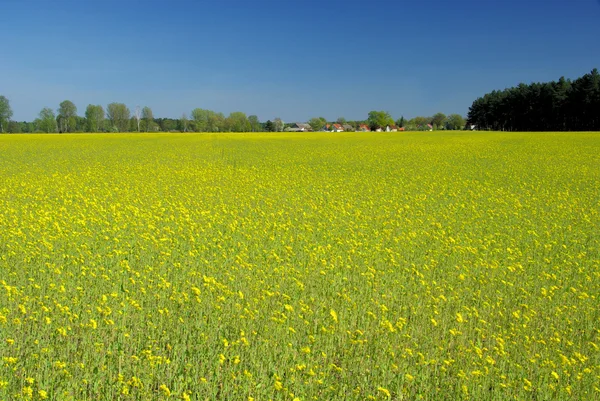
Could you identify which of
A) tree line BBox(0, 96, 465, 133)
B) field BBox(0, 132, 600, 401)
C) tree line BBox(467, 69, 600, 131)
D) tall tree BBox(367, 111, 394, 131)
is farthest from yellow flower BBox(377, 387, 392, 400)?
tall tree BBox(367, 111, 394, 131)

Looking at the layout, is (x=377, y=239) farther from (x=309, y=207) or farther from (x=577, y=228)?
(x=577, y=228)

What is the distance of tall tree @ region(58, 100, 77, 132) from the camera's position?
12306 cm

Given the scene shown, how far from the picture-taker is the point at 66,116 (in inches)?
4865

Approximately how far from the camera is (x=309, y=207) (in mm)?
15688

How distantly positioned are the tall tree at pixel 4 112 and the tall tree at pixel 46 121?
1037 centimetres

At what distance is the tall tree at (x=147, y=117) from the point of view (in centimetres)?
12653

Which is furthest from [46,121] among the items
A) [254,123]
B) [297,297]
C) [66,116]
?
[297,297]

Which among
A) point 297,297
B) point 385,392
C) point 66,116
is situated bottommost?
point 385,392

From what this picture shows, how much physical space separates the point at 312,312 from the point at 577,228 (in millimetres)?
9187

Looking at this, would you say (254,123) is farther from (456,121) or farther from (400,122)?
(456,121)

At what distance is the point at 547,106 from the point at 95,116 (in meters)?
95.8

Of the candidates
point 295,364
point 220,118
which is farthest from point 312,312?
point 220,118

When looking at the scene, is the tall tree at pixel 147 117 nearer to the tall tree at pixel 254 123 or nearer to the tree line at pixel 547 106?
the tall tree at pixel 254 123

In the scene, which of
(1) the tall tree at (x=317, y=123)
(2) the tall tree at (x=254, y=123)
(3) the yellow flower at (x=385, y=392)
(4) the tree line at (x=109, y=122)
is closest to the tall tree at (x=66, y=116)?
(4) the tree line at (x=109, y=122)
